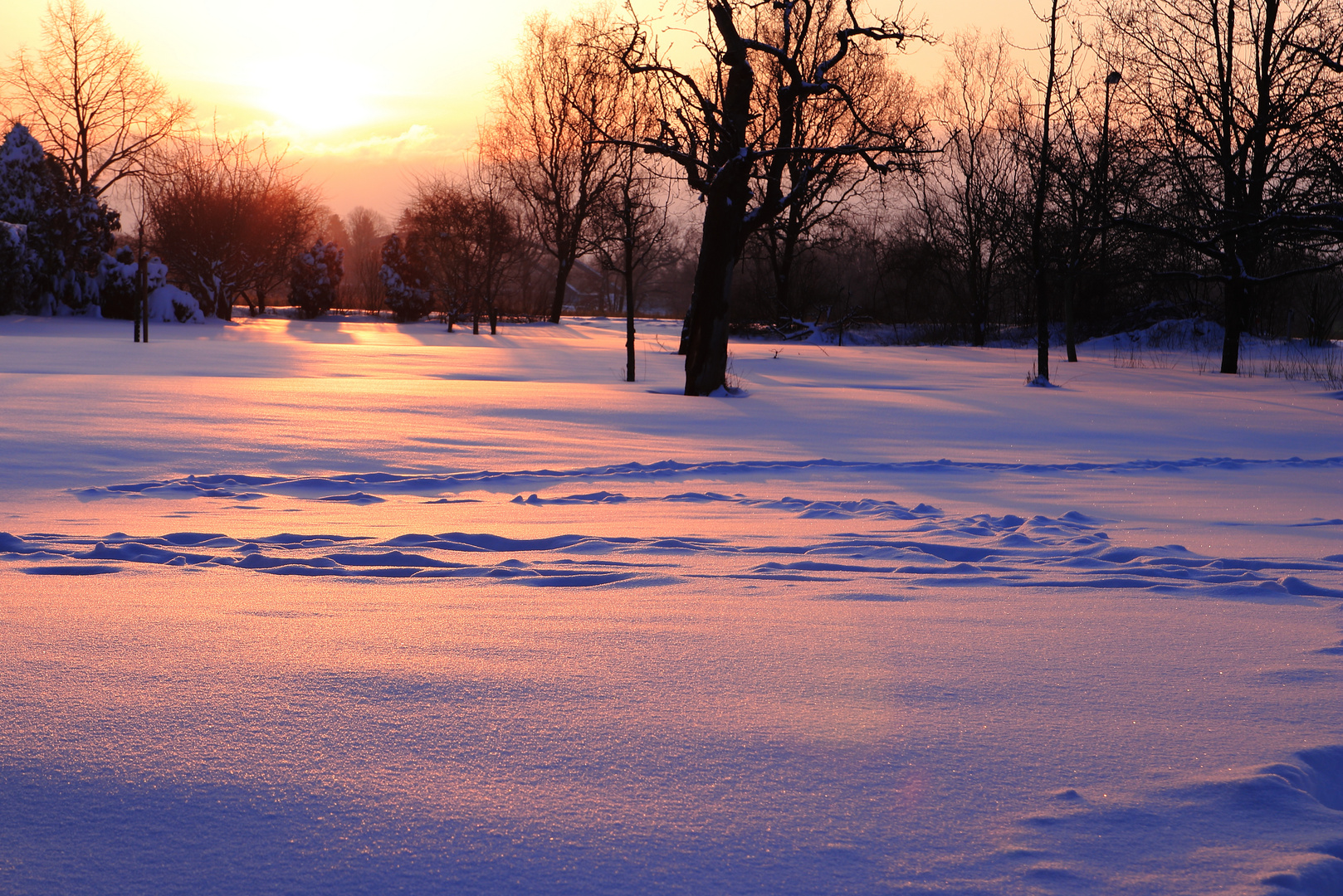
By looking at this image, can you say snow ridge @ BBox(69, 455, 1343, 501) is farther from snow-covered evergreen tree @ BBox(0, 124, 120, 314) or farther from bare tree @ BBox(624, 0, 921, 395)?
snow-covered evergreen tree @ BBox(0, 124, 120, 314)

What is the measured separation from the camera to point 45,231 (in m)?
30.5

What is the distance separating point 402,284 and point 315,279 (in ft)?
11.6

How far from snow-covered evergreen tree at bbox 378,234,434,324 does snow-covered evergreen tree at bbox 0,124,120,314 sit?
10.1 m

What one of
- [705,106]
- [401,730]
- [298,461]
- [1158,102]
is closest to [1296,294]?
[1158,102]

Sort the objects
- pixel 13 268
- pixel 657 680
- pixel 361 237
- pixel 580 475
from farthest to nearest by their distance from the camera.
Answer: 1. pixel 361 237
2. pixel 13 268
3. pixel 580 475
4. pixel 657 680

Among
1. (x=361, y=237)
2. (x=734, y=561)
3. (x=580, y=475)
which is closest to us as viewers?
(x=734, y=561)

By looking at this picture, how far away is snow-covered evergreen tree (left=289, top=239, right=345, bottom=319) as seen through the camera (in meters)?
39.5

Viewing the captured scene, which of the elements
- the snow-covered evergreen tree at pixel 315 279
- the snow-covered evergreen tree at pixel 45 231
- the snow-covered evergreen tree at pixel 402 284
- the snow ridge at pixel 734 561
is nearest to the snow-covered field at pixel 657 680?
the snow ridge at pixel 734 561

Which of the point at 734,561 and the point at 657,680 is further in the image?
the point at 734,561

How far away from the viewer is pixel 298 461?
7.12m

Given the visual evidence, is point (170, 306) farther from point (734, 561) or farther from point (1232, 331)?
point (734, 561)

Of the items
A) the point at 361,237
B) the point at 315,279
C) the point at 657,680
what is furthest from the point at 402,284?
the point at 361,237

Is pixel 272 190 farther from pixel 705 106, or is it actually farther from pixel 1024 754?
pixel 1024 754

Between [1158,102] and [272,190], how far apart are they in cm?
3227
